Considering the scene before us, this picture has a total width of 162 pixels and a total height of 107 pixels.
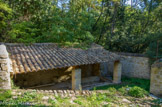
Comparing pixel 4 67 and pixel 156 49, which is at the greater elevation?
pixel 156 49

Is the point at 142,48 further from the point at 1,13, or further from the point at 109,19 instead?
the point at 1,13

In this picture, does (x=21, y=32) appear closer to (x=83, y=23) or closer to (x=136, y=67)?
(x=83, y=23)

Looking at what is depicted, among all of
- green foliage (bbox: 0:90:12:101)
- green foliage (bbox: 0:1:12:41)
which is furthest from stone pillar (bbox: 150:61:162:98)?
green foliage (bbox: 0:1:12:41)

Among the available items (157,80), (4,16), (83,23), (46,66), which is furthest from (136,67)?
(4,16)

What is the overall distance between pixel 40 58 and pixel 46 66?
42.3 inches

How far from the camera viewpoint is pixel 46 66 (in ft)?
22.5

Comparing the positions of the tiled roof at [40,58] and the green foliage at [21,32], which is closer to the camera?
the tiled roof at [40,58]

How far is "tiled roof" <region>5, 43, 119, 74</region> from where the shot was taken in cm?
657

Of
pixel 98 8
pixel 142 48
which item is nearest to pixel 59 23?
pixel 98 8

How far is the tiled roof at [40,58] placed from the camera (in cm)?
657

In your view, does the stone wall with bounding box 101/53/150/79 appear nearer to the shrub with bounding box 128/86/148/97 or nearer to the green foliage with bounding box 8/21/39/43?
the shrub with bounding box 128/86/148/97

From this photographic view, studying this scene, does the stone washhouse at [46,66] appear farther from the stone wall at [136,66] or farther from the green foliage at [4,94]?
the stone wall at [136,66]

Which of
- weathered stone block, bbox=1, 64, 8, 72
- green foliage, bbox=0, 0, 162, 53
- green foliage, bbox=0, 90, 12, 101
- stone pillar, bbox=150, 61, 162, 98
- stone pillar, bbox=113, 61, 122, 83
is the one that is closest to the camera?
green foliage, bbox=0, 90, 12, 101

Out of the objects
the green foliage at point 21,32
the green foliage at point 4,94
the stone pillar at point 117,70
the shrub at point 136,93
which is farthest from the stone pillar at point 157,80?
the green foliage at point 21,32
